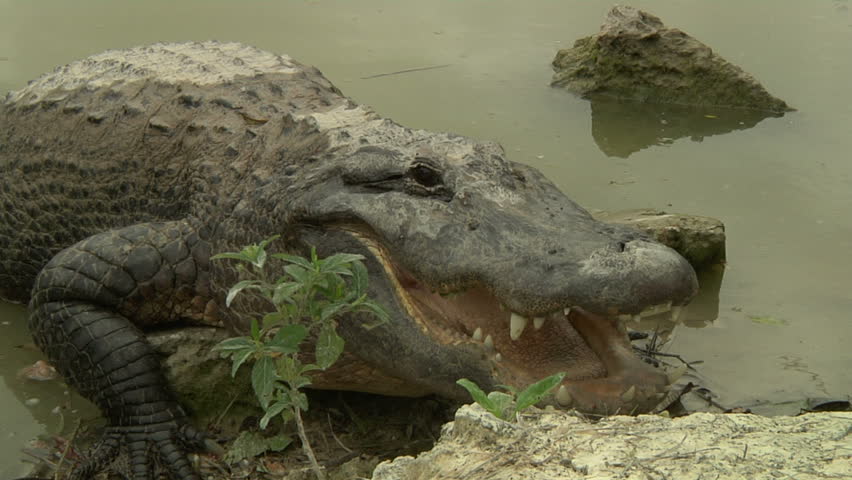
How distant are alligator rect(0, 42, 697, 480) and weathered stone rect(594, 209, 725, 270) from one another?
57.6 inches

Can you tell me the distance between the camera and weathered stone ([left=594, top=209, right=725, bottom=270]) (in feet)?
16.3

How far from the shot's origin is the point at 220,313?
400cm

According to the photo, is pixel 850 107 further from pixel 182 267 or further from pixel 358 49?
pixel 182 267

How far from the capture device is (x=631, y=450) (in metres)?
2.22

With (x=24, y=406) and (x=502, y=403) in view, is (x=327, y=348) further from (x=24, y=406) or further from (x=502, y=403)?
(x=24, y=406)

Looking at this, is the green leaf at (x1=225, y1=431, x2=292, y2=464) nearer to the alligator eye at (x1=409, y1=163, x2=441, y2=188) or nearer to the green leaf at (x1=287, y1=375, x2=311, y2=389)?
the green leaf at (x1=287, y1=375, x2=311, y2=389)

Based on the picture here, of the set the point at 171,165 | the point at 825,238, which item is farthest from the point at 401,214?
the point at 825,238

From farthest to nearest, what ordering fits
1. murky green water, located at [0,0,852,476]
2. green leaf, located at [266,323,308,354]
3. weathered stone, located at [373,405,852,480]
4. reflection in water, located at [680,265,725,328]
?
reflection in water, located at [680,265,725,328], murky green water, located at [0,0,852,476], green leaf, located at [266,323,308,354], weathered stone, located at [373,405,852,480]

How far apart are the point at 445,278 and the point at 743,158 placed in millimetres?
4135

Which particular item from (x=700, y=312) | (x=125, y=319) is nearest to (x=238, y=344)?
(x=125, y=319)

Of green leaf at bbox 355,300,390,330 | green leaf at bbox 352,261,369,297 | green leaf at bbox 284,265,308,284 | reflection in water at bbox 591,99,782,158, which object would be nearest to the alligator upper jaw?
green leaf at bbox 355,300,390,330

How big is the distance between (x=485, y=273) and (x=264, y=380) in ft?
2.59

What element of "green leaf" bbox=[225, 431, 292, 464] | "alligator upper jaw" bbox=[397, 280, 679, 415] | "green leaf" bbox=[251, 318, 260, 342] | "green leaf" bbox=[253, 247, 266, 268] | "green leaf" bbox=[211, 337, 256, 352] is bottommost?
"green leaf" bbox=[225, 431, 292, 464]

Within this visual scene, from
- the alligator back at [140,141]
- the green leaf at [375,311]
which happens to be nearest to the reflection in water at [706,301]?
the green leaf at [375,311]
